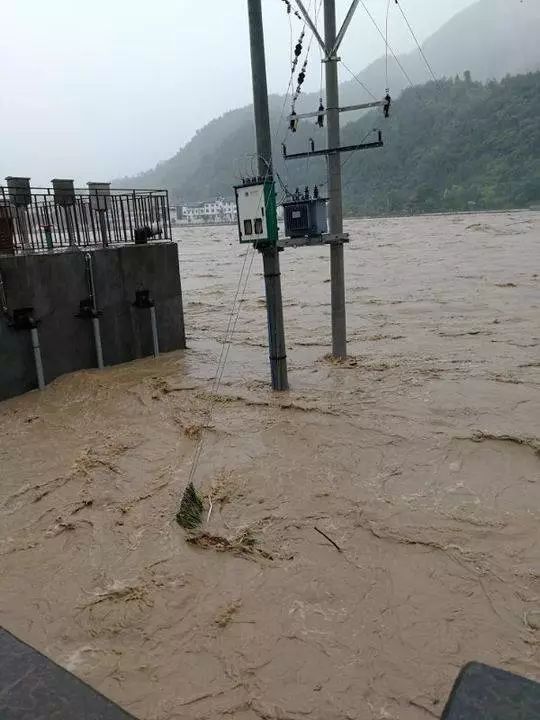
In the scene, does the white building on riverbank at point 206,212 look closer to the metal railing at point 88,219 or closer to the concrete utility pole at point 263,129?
the metal railing at point 88,219

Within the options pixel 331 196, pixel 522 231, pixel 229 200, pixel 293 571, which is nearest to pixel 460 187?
pixel 522 231

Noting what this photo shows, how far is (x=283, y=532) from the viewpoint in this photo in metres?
5.39

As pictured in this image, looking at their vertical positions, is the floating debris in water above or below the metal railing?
below

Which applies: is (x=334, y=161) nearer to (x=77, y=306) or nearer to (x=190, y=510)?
(x=77, y=306)

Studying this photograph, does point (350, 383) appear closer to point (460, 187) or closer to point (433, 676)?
point (433, 676)

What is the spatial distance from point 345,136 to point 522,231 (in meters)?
68.1

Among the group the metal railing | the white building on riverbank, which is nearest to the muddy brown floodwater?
the metal railing

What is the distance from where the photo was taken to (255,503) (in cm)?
597

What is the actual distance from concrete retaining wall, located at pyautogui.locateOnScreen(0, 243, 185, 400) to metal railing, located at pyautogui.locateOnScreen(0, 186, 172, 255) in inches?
28.7

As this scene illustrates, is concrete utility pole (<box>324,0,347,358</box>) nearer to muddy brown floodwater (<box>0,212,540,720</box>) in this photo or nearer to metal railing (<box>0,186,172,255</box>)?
muddy brown floodwater (<box>0,212,540,720</box>)

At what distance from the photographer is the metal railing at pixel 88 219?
10.9 meters

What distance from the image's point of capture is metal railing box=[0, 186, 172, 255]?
35.8ft

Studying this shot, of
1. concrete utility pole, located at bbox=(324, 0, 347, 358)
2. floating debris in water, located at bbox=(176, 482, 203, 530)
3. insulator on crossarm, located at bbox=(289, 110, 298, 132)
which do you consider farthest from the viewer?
insulator on crossarm, located at bbox=(289, 110, 298, 132)

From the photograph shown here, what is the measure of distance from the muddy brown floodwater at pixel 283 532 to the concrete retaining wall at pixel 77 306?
0.44m
